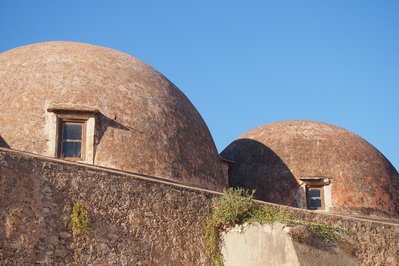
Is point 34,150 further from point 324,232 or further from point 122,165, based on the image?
point 324,232

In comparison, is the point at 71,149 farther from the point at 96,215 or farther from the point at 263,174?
the point at 263,174

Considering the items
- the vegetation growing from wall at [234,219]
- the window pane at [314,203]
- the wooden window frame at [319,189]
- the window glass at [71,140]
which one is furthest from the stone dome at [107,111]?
the window pane at [314,203]

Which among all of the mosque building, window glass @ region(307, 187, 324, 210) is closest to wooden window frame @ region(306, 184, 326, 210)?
window glass @ region(307, 187, 324, 210)

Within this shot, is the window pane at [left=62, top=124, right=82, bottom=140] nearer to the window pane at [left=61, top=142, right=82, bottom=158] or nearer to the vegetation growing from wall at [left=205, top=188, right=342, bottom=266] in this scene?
the window pane at [left=61, top=142, right=82, bottom=158]

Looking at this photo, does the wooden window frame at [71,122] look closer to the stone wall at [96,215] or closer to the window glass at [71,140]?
the window glass at [71,140]

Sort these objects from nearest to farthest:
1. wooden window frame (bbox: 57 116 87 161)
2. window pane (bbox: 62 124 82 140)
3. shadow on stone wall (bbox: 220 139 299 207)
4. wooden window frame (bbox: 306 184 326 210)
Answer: wooden window frame (bbox: 57 116 87 161) → window pane (bbox: 62 124 82 140) → wooden window frame (bbox: 306 184 326 210) → shadow on stone wall (bbox: 220 139 299 207)

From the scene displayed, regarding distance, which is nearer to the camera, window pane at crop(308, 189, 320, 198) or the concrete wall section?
the concrete wall section

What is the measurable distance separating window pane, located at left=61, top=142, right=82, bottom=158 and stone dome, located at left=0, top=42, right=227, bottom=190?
Result: 0.17m

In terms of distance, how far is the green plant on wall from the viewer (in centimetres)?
941

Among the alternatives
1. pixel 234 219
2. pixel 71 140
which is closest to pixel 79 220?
pixel 234 219

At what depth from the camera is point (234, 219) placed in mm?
11023

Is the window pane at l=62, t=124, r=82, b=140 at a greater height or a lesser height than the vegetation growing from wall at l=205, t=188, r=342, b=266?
greater

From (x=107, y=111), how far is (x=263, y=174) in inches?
234

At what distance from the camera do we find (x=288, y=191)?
55.5 ft
